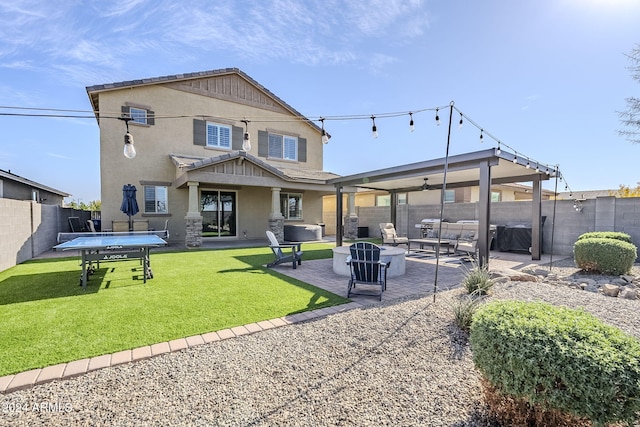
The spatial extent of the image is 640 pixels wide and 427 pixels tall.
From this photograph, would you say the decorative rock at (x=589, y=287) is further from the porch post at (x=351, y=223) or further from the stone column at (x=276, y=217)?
the porch post at (x=351, y=223)

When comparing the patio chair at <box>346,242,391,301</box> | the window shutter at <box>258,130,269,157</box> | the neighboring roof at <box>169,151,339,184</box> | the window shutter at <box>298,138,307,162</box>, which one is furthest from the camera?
the window shutter at <box>298,138,307,162</box>

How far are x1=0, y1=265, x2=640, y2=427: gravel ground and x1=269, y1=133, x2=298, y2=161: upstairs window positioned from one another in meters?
14.4

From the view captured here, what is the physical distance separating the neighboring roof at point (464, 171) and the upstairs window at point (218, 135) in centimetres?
672

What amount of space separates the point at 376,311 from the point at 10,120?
965 cm

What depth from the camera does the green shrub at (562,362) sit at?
1.62m

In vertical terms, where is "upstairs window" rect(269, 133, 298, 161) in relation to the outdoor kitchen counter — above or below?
above

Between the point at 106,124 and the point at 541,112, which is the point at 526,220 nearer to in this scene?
the point at 541,112

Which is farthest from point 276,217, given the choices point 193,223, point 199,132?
point 199,132

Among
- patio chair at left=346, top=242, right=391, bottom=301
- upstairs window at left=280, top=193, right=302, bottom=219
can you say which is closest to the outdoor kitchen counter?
patio chair at left=346, top=242, right=391, bottom=301

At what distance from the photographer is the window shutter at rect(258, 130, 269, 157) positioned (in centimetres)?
1636

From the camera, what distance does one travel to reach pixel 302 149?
18188 mm

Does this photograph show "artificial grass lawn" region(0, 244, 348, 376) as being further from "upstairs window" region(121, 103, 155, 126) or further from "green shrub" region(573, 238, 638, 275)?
"upstairs window" region(121, 103, 155, 126)

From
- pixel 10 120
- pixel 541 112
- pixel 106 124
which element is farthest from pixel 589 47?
pixel 106 124

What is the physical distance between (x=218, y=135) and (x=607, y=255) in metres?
15.6
